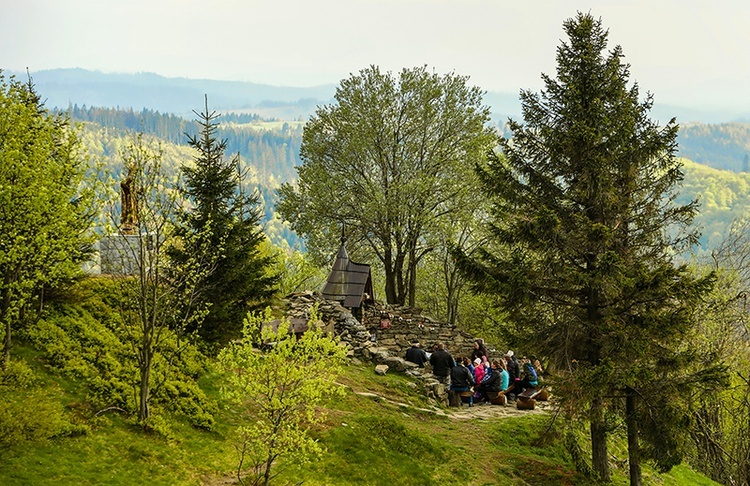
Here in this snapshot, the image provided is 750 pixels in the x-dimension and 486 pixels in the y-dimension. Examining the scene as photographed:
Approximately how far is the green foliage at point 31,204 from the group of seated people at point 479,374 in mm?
12565

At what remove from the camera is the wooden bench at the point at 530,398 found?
20062mm

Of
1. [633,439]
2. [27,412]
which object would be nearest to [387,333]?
[633,439]

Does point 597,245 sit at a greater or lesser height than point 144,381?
greater

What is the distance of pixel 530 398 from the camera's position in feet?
66.1

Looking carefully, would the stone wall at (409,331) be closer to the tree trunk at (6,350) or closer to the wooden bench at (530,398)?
the wooden bench at (530,398)

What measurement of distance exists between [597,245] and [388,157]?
18.3 metres

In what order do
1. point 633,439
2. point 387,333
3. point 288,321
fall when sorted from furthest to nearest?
point 387,333
point 633,439
point 288,321

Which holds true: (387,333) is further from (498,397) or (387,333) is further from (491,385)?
(498,397)

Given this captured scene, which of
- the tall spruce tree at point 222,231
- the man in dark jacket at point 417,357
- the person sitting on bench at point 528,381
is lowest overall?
the person sitting on bench at point 528,381

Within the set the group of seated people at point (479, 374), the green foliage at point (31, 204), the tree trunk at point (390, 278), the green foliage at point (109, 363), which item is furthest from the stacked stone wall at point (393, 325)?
the green foliage at point (31, 204)

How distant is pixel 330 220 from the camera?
98.3 feet

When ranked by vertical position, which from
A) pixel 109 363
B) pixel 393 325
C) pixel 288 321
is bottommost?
pixel 393 325

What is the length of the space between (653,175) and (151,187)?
11497 millimetres

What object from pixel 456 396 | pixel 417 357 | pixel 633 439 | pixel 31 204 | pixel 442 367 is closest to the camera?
pixel 31 204
